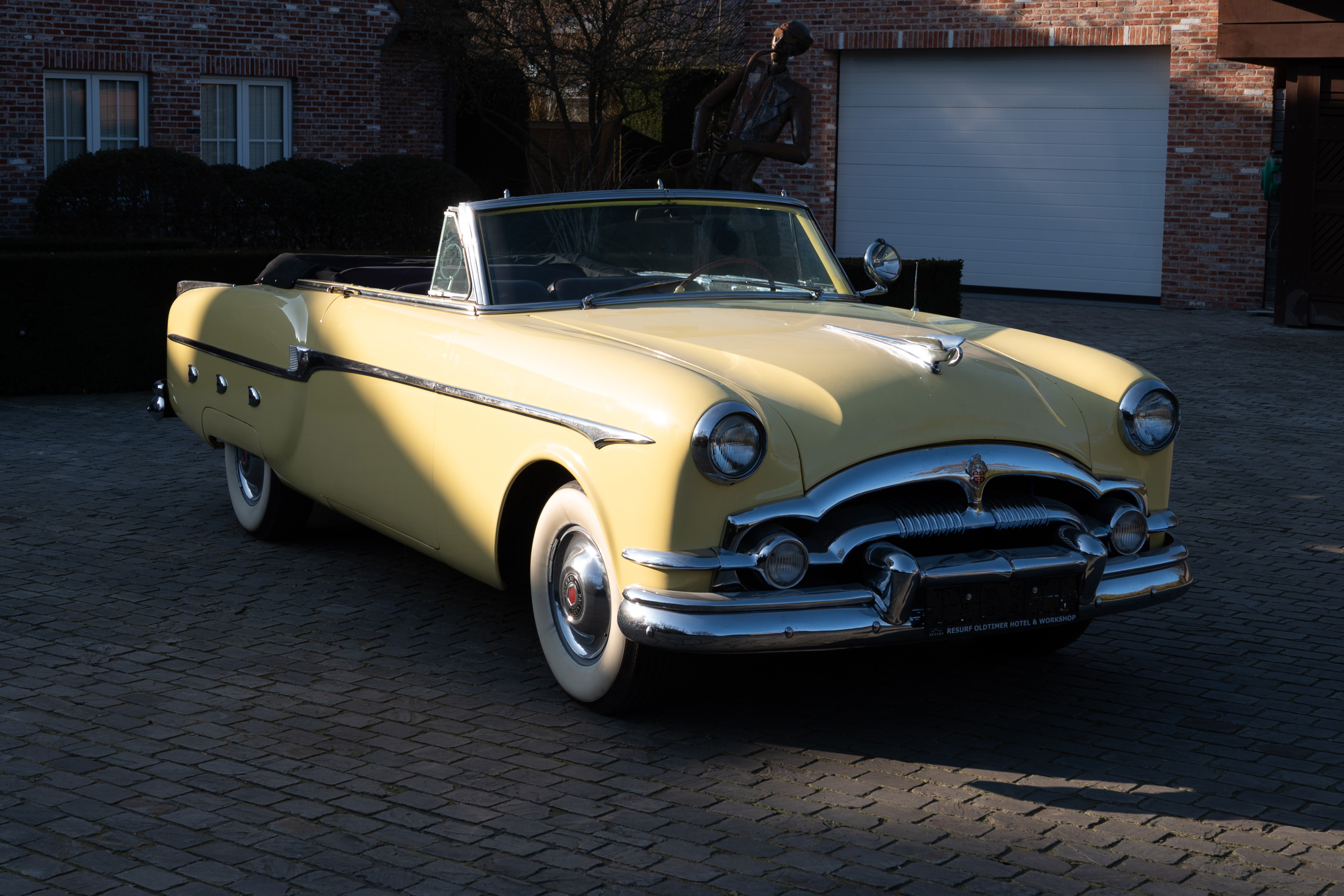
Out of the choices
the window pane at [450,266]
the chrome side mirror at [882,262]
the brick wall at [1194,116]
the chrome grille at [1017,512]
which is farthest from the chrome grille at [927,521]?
the brick wall at [1194,116]

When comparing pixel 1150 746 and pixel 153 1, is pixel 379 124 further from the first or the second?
pixel 1150 746

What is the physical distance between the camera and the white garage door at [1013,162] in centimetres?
1936

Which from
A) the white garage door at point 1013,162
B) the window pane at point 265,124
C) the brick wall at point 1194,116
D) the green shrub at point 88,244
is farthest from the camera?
the white garage door at point 1013,162

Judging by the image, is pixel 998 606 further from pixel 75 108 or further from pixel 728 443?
pixel 75 108

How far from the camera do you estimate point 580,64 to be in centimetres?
1853

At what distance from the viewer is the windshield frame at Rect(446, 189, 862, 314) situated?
5.23 m

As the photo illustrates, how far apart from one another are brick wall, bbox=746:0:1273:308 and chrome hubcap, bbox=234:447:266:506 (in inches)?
581

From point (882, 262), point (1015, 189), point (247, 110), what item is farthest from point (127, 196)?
point (882, 262)

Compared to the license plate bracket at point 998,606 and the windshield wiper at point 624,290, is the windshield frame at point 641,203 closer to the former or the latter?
the windshield wiper at point 624,290

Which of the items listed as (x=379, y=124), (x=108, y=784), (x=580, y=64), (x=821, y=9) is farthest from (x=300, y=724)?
(x=821, y=9)

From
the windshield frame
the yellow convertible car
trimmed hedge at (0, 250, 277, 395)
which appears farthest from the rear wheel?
trimmed hedge at (0, 250, 277, 395)

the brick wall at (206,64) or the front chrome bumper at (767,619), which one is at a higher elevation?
the brick wall at (206,64)

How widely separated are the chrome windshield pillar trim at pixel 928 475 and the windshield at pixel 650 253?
1.49m

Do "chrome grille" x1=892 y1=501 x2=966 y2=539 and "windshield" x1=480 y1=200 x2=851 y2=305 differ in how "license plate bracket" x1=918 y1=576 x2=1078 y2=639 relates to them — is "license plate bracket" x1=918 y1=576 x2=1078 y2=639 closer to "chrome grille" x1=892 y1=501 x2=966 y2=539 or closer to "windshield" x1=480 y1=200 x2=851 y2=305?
"chrome grille" x1=892 y1=501 x2=966 y2=539
